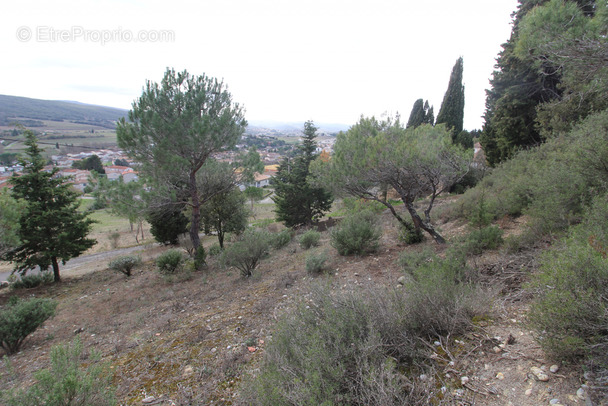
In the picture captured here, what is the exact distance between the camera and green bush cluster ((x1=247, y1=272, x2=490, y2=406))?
1.84 m

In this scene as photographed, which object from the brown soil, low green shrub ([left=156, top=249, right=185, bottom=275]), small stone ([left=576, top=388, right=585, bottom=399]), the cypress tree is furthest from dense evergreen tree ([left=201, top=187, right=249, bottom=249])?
the cypress tree

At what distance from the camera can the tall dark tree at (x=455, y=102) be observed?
23.3 metres

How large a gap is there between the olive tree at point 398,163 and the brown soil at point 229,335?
1.54 metres

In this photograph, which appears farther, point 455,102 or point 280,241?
point 455,102

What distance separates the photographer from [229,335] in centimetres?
388

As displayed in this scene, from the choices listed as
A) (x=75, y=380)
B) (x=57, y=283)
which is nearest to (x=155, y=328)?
(x=75, y=380)

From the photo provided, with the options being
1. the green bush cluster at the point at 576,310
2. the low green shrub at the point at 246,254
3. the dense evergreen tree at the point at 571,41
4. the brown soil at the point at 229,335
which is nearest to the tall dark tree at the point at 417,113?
the brown soil at the point at 229,335

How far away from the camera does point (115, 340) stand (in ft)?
14.8

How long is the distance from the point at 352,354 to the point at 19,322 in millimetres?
5998

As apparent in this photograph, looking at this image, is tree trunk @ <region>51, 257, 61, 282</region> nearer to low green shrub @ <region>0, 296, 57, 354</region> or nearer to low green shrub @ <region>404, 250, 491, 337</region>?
low green shrub @ <region>0, 296, 57, 354</region>

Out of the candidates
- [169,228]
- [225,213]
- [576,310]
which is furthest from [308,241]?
[169,228]

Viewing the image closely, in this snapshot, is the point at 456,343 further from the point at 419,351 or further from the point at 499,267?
the point at 499,267

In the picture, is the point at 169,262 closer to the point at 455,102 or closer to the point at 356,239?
the point at 356,239

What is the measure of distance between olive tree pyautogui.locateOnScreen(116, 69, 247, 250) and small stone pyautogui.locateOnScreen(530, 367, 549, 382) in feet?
26.1
